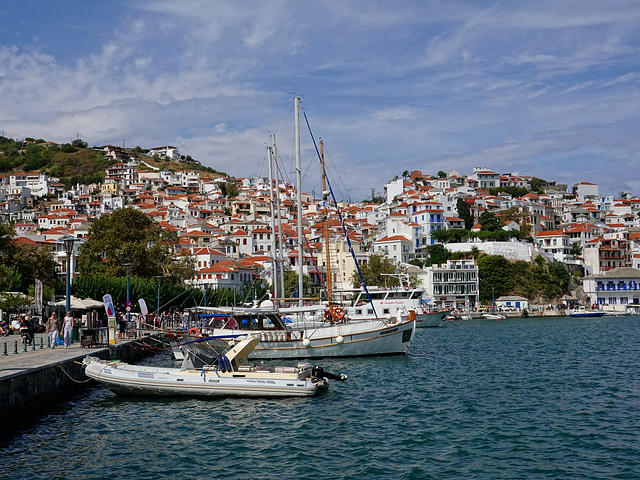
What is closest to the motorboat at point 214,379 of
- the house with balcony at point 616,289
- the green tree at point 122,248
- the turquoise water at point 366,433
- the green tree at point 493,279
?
the turquoise water at point 366,433

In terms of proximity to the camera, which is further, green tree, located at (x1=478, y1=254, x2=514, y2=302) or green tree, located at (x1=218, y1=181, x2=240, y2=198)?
green tree, located at (x1=218, y1=181, x2=240, y2=198)

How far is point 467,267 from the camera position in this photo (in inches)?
3844

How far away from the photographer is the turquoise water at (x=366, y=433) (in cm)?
1402

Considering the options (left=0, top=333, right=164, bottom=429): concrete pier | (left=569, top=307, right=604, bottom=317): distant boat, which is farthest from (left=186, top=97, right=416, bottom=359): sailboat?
(left=569, top=307, right=604, bottom=317): distant boat

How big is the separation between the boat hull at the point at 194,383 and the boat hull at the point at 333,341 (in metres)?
9.54

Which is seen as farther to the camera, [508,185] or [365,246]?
[508,185]

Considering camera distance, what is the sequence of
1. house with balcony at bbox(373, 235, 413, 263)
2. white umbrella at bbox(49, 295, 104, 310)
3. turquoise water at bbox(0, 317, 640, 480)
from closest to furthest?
turquoise water at bbox(0, 317, 640, 480), white umbrella at bbox(49, 295, 104, 310), house with balcony at bbox(373, 235, 413, 263)

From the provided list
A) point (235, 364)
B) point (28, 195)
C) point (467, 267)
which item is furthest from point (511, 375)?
point (28, 195)

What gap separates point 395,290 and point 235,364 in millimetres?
39340

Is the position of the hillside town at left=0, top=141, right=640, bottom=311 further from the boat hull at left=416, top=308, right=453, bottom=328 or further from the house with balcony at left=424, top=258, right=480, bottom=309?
the boat hull at left=416, top=308, right=453, bottom=328

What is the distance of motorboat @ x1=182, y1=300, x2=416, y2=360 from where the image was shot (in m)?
31.7

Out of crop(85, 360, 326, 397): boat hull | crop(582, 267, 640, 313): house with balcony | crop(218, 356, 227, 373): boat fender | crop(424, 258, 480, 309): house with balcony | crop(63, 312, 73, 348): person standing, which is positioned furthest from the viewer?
crop(582, 267, 640, 313): house with balcony

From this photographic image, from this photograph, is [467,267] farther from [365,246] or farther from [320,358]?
[320,358]

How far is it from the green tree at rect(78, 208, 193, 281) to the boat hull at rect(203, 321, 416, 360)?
2705 centimetres
